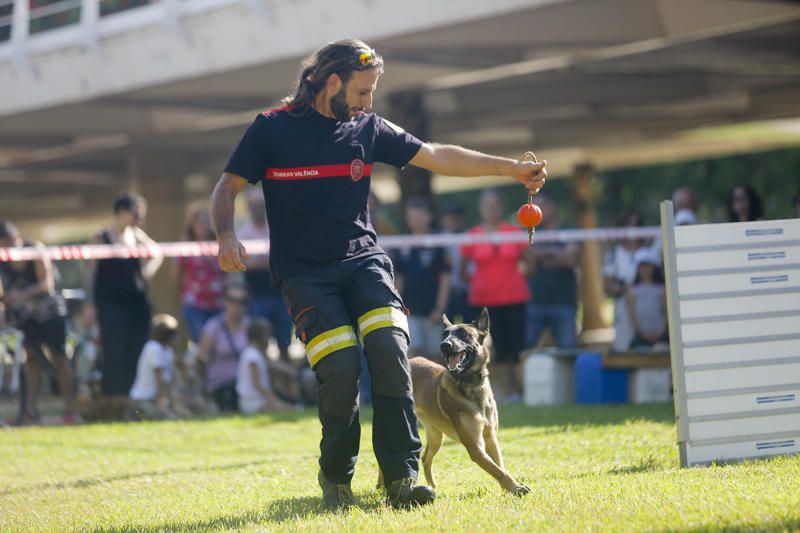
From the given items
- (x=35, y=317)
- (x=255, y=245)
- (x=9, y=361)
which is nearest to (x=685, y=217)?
(x=255, y=245)

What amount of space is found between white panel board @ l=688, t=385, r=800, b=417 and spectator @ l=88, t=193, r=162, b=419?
6813 mm

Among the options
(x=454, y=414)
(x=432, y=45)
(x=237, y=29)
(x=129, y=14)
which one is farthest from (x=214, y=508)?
(x=129, y=14)

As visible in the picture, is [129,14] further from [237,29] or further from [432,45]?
[432,45]

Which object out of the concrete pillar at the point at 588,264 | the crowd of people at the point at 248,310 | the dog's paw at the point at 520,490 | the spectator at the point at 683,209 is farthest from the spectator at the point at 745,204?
the concrete pillar at the point at 588,264

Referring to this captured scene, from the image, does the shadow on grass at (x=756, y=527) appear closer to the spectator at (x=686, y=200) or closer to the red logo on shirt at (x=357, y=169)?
the red logo on shirt at (x=357, y=169)

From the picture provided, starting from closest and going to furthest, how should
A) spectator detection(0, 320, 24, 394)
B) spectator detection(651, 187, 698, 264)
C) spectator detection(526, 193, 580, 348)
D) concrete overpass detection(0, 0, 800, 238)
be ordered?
spectator detection(651, 187, 698, 264), spectator detection(526, 193, 580, 348), spectator detection(0, 320, 24, 394), concrete overpass detection(0, 0, 800, 238)

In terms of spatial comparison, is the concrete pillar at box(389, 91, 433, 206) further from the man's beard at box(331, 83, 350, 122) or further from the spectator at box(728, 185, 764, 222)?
the man's beard at box(331, 83, 350, 122)

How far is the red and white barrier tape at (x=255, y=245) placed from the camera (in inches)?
460

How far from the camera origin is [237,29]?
16828 mm

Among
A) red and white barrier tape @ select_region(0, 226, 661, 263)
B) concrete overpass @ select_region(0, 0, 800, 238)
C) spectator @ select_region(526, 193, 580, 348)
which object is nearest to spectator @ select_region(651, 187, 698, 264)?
red and white barrier tape @ select_region(0, 226, 661, 263)

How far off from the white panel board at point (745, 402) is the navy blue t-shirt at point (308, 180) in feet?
6.69

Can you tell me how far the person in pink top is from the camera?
12.4 m

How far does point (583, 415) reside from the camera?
32.9 ft

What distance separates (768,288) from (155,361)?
23.8 ft
